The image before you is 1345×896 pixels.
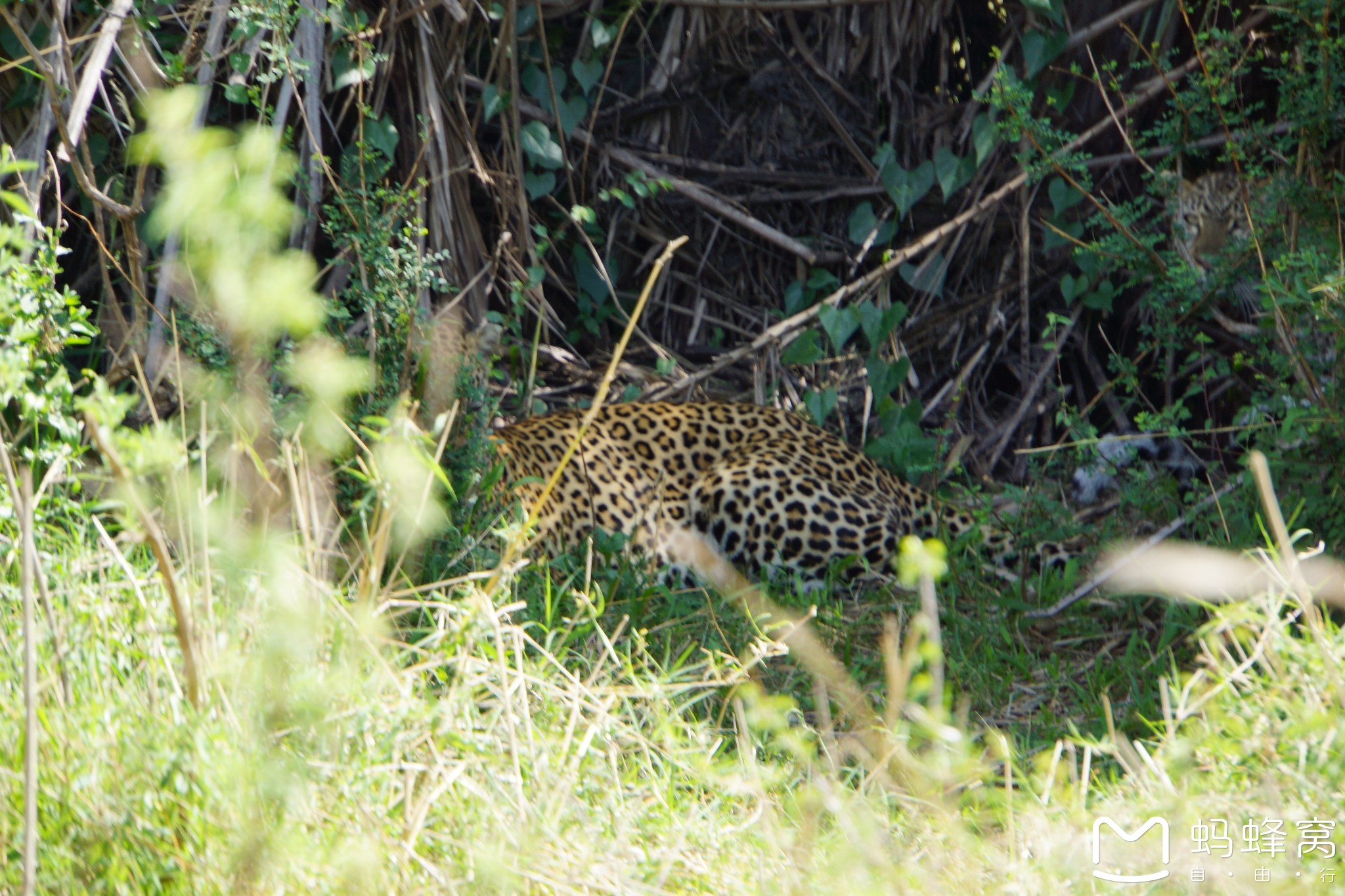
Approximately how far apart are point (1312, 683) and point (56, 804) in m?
2.16

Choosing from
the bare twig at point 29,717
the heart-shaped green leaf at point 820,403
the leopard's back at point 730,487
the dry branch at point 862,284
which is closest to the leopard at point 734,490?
the leopard's back at point 730,487

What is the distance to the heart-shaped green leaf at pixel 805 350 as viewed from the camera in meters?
5.38

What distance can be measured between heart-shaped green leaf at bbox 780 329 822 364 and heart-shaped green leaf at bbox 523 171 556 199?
4.09ft

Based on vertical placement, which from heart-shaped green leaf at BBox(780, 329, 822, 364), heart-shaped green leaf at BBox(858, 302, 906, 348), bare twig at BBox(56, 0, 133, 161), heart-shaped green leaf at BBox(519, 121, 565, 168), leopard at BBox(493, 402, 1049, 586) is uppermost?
bare twig at BBox(56, 0, 133, 161)

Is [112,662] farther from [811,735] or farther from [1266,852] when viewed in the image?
[1266,852]

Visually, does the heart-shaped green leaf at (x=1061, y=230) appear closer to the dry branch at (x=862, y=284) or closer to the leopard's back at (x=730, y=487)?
the dry branch at (x=862, y=284)

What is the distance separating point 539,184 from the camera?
537cm

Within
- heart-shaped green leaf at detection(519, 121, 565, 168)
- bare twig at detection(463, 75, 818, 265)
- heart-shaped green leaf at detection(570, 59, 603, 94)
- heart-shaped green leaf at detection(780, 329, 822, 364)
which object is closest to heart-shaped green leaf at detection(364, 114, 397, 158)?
heart-shaped green leaf at detection(519, 121, 565, 168)

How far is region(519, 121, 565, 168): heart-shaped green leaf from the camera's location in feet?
17.3

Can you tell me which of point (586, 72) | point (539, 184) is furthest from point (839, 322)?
point (586, 72)

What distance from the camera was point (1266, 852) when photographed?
2023 mm

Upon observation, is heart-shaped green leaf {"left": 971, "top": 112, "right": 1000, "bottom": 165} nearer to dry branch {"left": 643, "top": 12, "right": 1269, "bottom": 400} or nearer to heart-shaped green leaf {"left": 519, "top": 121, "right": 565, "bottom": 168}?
dry branch {"left": 643, "top": 12, "right": 1269, "bottom": 400}

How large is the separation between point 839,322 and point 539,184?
1410 millimetres

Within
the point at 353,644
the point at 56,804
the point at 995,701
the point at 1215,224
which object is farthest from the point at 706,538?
the point at 56,804
